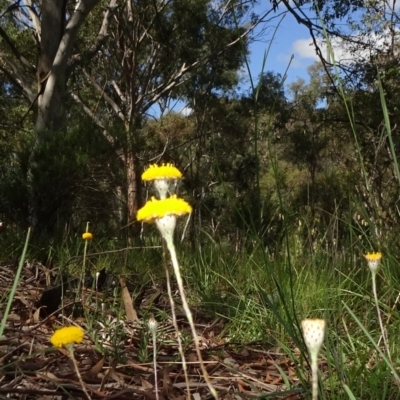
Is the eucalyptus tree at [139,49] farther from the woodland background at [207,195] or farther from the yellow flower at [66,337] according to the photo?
the yellow flower at [66,337]

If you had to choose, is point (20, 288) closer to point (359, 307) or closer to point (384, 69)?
point (359, 307)

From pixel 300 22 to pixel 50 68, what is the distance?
109 inches

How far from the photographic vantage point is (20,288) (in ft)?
6.36

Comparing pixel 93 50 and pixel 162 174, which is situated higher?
pixel 93 50

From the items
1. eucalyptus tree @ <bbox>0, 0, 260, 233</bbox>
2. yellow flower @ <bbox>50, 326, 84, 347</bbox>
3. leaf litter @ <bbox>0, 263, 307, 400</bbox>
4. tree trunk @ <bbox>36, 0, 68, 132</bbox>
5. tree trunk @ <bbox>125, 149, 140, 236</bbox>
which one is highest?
eucalyptus tree @ <bbox>0, 0, 260, 233</bbox>

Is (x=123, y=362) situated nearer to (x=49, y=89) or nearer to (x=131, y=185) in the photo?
(x=49, y=89)

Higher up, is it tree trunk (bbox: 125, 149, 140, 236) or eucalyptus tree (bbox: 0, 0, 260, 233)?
eucalyptus tree (bbox: 0, 0, 260, 233)

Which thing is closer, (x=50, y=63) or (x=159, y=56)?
(x=50, y=63)

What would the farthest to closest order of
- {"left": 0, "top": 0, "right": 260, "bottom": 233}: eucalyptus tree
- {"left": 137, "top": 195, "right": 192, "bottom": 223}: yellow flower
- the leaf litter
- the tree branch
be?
{"left": 0, "top": 0, "right": 260, "bottom": 233}: eucalyptus tree → the tree branch → the leaf litter → {"left": 137, "top": 195, "right": 192, "bottom": 223}: yellow flower

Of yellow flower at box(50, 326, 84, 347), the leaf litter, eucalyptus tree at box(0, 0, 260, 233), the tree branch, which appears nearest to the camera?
yellow flower at box(50, 326, 84, 347)

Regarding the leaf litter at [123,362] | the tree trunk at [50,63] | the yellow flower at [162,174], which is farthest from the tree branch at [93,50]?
the yellow flower at [162,174]

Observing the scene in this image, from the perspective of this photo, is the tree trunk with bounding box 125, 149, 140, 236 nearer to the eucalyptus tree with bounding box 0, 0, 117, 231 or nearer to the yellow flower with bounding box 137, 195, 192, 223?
the eucalyptus tree with bounding box 0, 0, 117, 231

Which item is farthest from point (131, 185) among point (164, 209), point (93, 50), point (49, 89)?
point (164, 209)

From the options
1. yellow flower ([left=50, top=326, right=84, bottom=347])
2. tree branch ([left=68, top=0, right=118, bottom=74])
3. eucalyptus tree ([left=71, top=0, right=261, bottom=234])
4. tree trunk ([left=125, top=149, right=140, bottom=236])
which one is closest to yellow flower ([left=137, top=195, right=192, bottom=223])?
yellow flower ([left=50, top=326, right=84, bottom=347])
